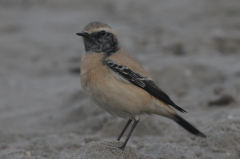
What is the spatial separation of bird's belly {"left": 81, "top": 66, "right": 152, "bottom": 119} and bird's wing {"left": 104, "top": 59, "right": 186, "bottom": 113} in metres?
0.11

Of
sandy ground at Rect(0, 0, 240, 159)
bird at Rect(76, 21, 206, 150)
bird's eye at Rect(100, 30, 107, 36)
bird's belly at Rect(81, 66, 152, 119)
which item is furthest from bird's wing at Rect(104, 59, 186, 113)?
sandy ground at Rect(0, 0, 240, 159)

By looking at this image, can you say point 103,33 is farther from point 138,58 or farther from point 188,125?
point 138,58

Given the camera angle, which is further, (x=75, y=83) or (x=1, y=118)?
(x=75, y=83)

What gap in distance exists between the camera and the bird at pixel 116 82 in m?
5.80

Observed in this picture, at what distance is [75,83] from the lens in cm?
1074

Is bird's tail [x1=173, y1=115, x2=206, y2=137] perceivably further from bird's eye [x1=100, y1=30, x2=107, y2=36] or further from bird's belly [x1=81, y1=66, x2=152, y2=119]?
bird's eye [x1=100, y1=30, x2=107, y2=36]

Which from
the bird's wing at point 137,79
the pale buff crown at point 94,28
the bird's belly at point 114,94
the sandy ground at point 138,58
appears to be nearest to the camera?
the bird's belly at point 114,94

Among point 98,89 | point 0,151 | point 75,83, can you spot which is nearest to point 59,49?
point 75,83

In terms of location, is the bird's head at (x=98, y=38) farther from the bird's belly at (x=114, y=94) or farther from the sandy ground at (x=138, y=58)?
the sandy ground at (x=138, y=58)

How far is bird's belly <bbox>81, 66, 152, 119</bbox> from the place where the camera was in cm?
575

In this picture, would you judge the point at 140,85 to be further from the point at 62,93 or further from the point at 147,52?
the point at 147,52

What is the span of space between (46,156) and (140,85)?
196cm

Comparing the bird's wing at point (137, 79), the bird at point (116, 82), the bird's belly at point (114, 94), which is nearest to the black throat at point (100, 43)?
the bird at point (116, 82)

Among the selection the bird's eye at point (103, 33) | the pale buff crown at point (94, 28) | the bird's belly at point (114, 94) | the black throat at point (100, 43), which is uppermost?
the pale buff crown at point (94, 28)
